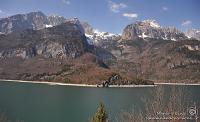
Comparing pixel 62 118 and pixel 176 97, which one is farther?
pixel 62 118

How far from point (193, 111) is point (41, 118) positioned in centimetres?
9012

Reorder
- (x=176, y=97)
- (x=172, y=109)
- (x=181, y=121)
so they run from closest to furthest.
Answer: (x=181, y=121) < (x=172, y=109) < (x=176, y=97)

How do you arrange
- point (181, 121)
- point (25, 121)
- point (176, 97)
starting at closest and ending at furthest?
point (181, 121)
point (176, 97)
point (25, 121)

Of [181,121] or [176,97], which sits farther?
[176,97]

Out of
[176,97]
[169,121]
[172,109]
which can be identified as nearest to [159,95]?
[176,97]

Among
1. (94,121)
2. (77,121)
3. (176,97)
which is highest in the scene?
(176,97)

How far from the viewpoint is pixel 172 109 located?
25.0m

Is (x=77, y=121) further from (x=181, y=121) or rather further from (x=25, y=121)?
(x=181, y=121)

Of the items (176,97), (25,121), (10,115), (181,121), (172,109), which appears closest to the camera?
(181,121)

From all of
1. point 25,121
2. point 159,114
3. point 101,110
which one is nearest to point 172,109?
point 159,114

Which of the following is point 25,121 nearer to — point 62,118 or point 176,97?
point 62,118

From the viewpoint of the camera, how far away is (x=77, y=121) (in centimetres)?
10538

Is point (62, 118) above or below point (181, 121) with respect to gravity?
below

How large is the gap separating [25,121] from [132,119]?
76869 millimetres
